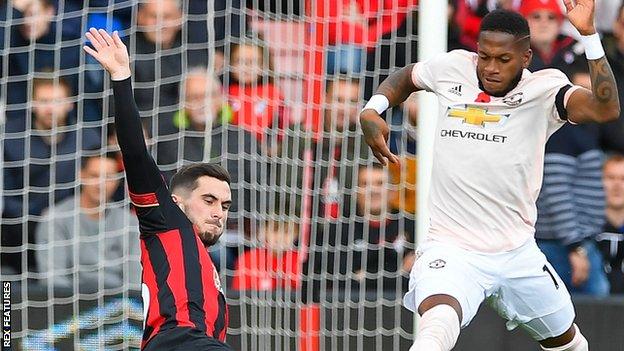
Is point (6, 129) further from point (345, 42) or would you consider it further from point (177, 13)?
point (345, 42)

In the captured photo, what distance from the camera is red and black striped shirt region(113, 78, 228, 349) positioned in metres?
5.04

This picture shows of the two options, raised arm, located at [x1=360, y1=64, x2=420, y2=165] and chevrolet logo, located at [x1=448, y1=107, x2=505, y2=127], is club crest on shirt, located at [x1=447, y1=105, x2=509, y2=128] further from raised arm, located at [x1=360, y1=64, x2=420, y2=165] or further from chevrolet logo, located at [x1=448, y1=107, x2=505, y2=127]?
raised arm, located at [x1=360, y1=64, x2=420, y2=165]

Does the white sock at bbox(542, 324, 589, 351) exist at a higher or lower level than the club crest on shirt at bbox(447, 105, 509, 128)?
lower

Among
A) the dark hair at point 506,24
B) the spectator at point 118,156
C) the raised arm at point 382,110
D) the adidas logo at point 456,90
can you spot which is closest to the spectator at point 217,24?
the spectator at point 118,156

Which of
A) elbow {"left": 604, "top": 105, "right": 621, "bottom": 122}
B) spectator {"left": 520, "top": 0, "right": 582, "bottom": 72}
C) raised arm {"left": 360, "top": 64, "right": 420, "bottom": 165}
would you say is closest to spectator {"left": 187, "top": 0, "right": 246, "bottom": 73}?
spectator {"left": 520, "top": 0, "right": 582, "bottom": 72}

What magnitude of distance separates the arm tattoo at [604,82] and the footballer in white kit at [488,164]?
0.22 feet

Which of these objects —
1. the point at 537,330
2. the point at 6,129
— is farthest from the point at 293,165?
the point at 537,330

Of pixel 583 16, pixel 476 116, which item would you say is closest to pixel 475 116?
pixel 476 116

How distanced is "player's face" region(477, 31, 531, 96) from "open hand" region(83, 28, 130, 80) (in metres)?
1.54

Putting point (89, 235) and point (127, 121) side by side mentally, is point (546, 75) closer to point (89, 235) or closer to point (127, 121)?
point (127, 121)

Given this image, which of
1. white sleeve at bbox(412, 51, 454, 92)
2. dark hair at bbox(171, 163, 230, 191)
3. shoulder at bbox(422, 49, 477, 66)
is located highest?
shoulder at bbox(422, 49, 477, 66)

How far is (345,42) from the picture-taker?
333 inches

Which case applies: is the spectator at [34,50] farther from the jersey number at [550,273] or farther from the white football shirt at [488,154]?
the jersey number at [550,273]

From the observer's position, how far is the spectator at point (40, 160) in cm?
840
